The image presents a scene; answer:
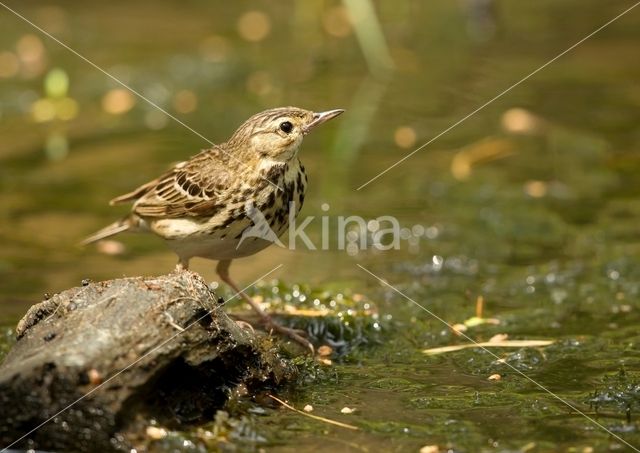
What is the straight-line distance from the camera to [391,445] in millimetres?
5129

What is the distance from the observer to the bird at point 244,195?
6.39 meters

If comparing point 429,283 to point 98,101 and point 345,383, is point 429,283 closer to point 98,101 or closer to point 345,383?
point 345,383

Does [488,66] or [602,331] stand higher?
[488,66]

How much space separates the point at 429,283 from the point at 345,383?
2.33m

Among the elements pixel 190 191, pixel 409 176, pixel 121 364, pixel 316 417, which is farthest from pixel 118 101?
pixel 121 364

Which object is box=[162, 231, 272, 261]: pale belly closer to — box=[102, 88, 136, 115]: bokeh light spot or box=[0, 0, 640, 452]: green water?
box=[0, 0, 640, 452]: green water

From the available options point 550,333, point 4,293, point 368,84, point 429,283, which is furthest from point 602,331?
point 368,84

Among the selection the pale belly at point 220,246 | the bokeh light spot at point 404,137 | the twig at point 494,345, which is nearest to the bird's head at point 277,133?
the pale belly at point 220,246

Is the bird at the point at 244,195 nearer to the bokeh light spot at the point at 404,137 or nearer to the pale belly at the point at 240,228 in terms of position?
the pale belly at the point at 240,228

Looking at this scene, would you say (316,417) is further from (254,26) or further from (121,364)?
(254,26)

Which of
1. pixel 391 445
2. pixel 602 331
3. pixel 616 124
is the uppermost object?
pixel 616 124

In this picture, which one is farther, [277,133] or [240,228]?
[277,133]

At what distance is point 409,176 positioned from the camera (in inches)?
415

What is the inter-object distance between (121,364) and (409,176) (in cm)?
599
